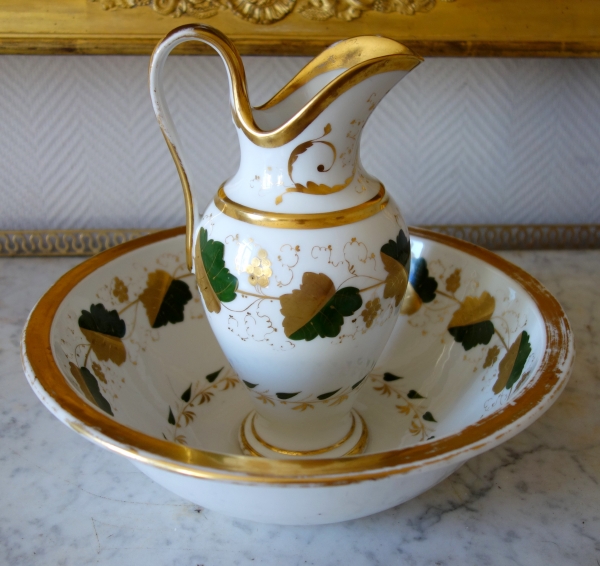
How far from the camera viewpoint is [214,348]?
1.89 feet

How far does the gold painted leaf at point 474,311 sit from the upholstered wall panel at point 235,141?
0.87 ft

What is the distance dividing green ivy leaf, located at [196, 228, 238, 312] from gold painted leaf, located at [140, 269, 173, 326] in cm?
16

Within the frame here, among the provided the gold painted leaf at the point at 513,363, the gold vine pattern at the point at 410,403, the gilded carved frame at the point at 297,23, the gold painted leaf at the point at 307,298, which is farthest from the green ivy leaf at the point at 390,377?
the gilded carved frame at the point at 297,23

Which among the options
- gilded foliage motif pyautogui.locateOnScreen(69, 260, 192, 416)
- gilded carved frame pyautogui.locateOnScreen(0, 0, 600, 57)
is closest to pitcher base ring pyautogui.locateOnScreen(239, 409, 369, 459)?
gilded foliage motif pyautogui.locateOnScreen(69, 260, 192, 416)

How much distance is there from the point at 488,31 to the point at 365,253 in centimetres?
34

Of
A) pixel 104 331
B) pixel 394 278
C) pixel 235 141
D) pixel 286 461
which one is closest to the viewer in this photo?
pixel 286 461

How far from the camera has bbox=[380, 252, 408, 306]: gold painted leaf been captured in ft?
1.27

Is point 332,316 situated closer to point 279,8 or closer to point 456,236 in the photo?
point 279,8

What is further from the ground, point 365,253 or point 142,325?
point 365,253

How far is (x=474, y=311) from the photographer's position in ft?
1.78

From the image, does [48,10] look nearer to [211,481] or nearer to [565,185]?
[211,481]

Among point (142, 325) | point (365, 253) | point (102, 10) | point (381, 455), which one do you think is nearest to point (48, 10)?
point (102, 10)

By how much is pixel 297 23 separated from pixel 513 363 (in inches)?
14.8

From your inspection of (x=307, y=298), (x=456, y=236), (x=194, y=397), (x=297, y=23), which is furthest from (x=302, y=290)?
(x=456, y=236)
